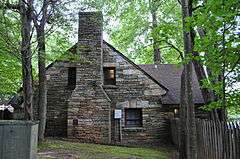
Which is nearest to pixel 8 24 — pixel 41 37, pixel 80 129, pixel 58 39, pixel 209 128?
pixel 41 37

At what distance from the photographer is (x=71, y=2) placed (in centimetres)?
1403

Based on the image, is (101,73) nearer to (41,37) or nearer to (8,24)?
(41,37)

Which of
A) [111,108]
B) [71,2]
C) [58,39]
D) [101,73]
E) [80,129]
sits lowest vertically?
[80,129]

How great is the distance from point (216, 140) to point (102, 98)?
10.5 m

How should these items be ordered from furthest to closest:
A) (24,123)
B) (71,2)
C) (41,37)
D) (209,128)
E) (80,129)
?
(80,129) → (71,2) → (41,37) → (209,128) → (24,123)

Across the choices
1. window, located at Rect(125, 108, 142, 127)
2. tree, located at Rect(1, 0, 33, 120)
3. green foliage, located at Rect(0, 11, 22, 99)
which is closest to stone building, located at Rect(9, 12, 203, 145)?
window, located at Rect(125, 108, 142, 127)

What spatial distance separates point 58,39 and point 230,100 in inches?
339

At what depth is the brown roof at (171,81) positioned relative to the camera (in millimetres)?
17781

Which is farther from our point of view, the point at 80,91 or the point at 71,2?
the point at 80,91

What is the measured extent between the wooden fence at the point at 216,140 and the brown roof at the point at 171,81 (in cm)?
907

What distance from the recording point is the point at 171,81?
1997 cm

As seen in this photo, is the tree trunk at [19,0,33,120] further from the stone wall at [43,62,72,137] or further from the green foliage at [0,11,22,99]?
the stone wall at [43,62,72,137]

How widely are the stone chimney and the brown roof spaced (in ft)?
14.5

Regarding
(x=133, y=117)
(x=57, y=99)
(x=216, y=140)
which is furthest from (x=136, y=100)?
(x=216, y=140)
